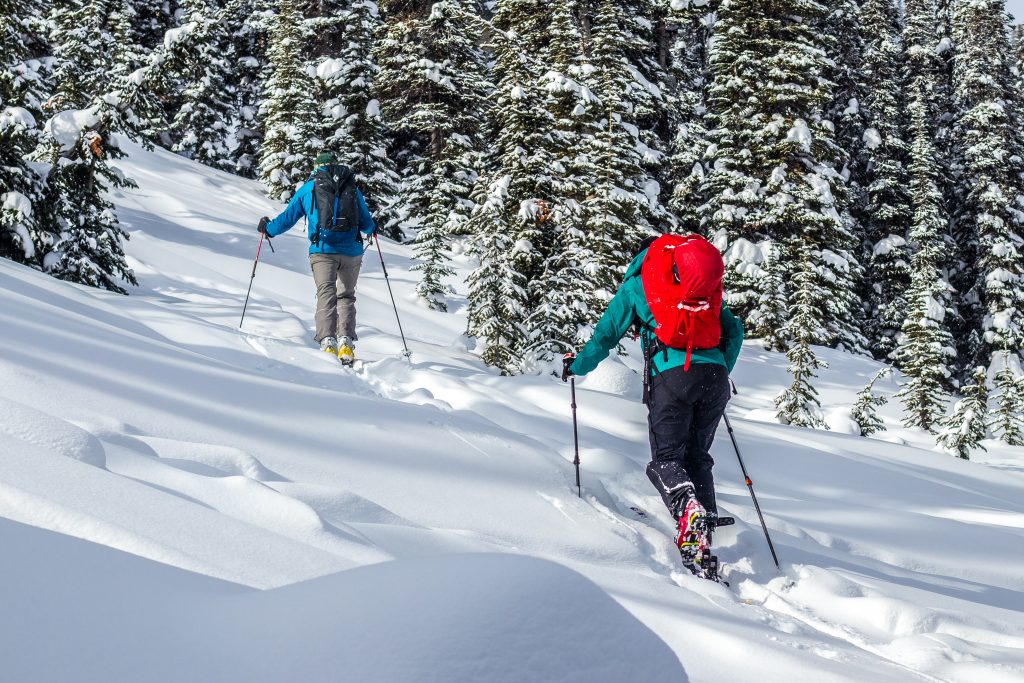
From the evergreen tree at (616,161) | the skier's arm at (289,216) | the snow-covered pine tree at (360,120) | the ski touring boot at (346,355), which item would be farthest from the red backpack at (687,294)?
the snow-covered pine tree at (360,120)

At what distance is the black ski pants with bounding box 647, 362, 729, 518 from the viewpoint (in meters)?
4.43

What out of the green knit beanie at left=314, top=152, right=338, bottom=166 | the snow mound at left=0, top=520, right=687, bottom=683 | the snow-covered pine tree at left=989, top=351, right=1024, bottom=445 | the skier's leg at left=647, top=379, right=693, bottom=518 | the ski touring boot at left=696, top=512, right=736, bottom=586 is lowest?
the snow-covered pine tree at left=989, top=351, right=1024, bottom=445

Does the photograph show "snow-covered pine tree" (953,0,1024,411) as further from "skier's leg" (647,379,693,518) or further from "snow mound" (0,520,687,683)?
"snow mound" (0,520,687,683)

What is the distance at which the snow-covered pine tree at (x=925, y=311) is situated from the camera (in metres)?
17.8

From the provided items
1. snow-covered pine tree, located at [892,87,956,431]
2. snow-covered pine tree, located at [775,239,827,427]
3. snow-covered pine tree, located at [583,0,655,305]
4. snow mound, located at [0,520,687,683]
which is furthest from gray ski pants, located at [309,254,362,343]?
snow-covered pine tree, located at [892,87,956,431]

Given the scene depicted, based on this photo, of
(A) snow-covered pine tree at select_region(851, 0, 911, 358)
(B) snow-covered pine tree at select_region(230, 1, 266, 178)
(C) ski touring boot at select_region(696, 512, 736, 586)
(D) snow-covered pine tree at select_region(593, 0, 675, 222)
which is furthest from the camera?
(B) snow-covered pine tree at select_region(230, 1, 266, 178)

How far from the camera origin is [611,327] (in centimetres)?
487

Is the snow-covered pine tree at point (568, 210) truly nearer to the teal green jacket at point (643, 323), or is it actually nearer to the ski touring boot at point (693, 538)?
the teal green jacket at point (643, 323)

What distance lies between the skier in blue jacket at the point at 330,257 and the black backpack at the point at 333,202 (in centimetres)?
2

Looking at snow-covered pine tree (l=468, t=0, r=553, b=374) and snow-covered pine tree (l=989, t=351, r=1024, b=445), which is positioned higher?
snow-covered pine tree (l=468, t=0, r=553, b=374)

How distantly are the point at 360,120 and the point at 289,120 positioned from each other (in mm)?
2236

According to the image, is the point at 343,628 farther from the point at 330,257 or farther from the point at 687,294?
the point at 330,257

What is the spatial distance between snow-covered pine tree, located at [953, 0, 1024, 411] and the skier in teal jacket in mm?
25827

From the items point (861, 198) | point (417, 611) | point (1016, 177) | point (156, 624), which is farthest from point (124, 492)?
point (1016, 177)
